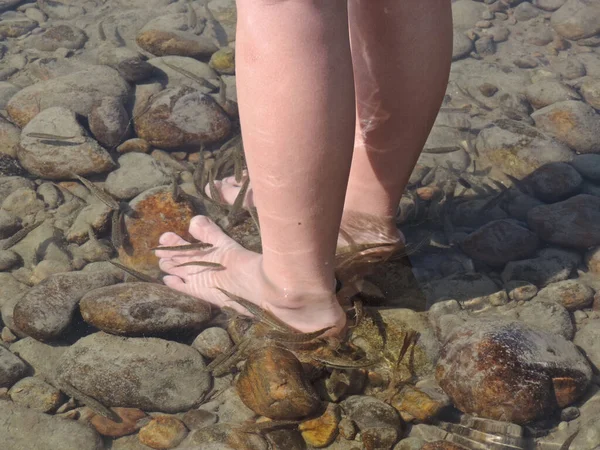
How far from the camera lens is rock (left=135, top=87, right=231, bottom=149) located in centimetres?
373

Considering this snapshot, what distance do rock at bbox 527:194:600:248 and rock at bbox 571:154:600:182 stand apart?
0.28 metres

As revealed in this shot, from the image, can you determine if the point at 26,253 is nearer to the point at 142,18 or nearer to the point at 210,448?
the point at 210,448

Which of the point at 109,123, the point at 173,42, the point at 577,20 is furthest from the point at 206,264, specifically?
the point at 577,20

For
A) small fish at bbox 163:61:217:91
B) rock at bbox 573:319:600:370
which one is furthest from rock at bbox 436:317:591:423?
small fish at bbox 163:61:217:91

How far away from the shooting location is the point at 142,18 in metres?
5.09

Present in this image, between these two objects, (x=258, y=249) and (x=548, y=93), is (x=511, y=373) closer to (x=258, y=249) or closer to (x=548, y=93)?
(x=258, y=249)

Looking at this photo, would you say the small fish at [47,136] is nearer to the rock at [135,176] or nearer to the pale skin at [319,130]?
the rock at [135,176]

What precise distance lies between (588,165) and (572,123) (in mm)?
376

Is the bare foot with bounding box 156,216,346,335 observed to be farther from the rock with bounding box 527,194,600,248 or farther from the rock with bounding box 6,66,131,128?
the rock with bounding box 6,66,131,128

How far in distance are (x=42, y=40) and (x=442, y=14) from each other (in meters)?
3.47

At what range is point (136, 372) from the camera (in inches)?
97.7

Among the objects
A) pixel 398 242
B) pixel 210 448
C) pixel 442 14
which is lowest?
pixel 210 448

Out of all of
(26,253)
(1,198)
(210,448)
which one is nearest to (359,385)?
(210,448)

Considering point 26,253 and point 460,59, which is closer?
point 26,253
